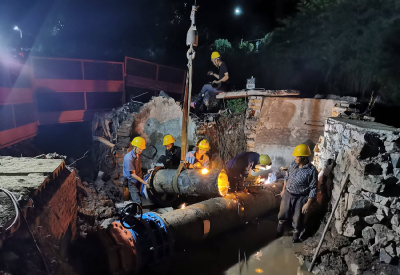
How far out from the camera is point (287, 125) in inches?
261

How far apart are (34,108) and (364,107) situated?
1067cm

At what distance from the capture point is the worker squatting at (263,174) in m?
4.04

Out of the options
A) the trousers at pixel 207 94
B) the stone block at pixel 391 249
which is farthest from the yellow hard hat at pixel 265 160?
the trousers at pixel 207 94

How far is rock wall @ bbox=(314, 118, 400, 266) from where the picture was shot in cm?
310

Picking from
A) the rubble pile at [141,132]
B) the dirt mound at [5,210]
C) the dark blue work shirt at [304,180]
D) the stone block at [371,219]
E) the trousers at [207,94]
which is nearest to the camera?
the dirt mound at [5,210]

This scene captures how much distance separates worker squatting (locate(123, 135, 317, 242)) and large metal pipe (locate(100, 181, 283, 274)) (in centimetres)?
57

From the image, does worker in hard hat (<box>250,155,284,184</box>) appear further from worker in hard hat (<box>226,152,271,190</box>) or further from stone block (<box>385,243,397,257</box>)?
stone block (<box>385,243,397,257</box>)

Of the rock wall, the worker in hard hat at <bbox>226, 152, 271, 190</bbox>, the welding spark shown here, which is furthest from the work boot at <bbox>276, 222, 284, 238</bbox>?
the worker in hard hat at <bbox>226, 152, 271, 190</bbox>

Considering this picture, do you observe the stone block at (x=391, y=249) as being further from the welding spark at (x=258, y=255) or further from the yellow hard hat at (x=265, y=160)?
the yellow hard hat at (x=265, y=160)

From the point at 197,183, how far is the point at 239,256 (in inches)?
54.3

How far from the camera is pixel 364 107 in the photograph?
20.5ft

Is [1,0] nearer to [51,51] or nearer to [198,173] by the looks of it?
[51,51]

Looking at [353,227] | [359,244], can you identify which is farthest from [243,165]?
[359,244]

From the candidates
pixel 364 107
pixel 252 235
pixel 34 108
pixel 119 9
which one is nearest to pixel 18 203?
pixel 252 235
